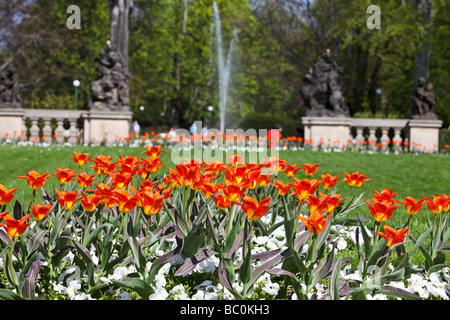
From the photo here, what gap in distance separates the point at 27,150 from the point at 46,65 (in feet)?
81.5

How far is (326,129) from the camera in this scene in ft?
54.8

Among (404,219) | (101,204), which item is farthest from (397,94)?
(101,204)

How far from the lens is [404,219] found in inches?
224

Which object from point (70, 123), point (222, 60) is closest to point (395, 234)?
point (70, 123)

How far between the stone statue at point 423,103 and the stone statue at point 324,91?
2507 mm

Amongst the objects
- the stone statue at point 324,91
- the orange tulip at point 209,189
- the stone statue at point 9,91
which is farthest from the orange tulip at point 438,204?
the stone statue at point 9,91

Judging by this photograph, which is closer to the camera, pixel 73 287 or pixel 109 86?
pixel 73 287

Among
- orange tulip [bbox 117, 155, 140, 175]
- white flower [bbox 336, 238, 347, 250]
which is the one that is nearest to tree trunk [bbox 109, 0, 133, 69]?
orange tulip [bbox 117, 155, 140, 175]

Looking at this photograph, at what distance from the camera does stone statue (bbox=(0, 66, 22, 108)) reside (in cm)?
1612

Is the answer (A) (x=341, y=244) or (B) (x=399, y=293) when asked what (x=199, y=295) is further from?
(A) (x=341, y=244)

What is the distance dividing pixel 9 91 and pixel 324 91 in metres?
11.4

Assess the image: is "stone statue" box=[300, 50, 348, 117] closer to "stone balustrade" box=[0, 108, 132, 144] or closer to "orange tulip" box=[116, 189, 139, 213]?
"stone balustrade" box=[0, 108, 132, 144]

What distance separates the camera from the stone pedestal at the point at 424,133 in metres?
16.7

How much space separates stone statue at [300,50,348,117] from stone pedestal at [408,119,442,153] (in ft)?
7.86
